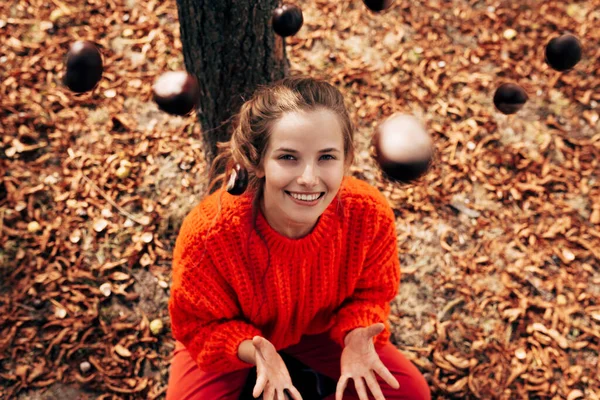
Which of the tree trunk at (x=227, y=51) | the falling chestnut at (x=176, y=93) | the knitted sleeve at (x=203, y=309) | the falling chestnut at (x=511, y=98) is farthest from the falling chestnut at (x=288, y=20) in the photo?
the falling chestnut at (x=511, y=98)

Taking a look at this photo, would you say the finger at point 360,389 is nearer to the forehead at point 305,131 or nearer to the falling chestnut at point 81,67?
the forehead at point 305,131

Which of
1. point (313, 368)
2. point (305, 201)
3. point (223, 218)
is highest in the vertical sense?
point (305, 201)

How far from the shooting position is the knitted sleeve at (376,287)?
87.9 inches

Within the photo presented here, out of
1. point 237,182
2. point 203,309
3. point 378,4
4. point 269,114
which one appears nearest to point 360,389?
point 203,309

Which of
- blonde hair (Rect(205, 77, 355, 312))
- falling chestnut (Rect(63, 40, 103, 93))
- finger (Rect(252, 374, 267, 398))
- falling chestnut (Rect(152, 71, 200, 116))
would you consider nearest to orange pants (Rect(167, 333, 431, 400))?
finger (Rect(252, 374, 267, 398))

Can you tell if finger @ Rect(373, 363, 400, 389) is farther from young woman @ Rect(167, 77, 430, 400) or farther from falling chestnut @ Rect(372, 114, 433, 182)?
falling chestnut @ Rect(372, 114, 433, 182)

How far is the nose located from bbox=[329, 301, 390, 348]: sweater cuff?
737 mm

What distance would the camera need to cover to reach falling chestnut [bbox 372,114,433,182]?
5.88ft

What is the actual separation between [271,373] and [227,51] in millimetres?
1304

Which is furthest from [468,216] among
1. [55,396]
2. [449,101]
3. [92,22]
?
[92,22]

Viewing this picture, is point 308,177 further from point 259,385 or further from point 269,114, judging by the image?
point 259,385

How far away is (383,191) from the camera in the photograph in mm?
3260

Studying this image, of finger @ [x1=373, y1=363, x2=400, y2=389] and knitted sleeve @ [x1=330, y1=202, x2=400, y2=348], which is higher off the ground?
knitted sleeve @ [x1=330, y1=202, x2=400, y2=348]

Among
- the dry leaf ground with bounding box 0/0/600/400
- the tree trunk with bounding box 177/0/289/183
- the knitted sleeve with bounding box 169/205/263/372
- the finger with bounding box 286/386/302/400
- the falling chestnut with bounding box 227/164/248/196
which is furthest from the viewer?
the dry leaf ground with bounding box 0/0/600/400
